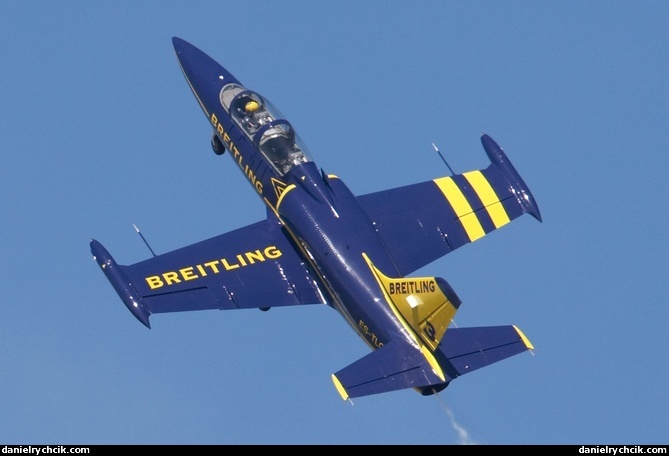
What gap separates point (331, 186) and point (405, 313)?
570 centimetres

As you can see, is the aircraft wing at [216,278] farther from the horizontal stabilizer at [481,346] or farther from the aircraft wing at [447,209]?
the horizontal stabilizer at [481,346]

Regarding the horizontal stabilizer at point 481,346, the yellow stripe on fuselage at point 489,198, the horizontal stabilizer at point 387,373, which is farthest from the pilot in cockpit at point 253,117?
the horizontal stabilizer at point 481,346

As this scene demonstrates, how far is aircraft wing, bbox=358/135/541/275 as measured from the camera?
48.7m

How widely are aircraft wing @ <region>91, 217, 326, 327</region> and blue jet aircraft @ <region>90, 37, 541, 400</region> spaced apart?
3 centimetres

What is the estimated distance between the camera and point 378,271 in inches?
1797

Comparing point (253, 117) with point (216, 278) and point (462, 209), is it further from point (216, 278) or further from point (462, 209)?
point (462, 209)

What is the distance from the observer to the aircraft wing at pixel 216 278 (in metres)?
47.2

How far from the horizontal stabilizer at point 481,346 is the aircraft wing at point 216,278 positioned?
192 inches

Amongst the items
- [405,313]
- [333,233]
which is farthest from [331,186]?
[405,313]

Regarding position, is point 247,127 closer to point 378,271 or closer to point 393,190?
point 393,190

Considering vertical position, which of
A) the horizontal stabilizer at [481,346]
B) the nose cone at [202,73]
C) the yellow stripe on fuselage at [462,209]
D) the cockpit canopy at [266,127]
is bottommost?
the horizontal stabilizer at [481,346]

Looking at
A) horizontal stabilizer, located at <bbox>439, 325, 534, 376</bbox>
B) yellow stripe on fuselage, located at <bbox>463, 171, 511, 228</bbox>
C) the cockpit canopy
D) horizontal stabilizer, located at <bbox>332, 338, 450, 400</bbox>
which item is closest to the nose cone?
the cockpit canopy

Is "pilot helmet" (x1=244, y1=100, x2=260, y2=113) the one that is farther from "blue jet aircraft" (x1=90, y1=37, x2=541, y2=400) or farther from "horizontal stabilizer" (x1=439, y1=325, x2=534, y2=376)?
"horizontal stabilizer" (x1=439, y1=325, x2=534, y2=376)

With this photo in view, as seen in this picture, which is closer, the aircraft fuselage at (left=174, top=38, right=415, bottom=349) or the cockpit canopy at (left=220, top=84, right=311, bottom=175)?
the aircraft fuselage at (left=174, top=38, right=415, bottom=349)
